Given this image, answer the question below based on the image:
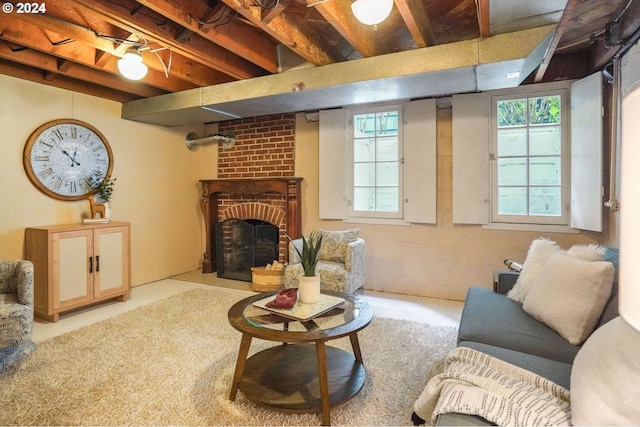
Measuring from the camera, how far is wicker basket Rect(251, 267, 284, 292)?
4160 mm

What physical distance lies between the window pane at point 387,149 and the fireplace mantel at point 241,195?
109 cm

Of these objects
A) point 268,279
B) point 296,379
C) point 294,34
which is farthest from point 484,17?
point 268,279

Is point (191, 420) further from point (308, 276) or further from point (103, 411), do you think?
point (308, 276)

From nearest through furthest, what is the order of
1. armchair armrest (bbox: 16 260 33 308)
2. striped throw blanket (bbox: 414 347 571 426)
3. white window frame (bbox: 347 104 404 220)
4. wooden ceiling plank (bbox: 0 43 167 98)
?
striped throw blanket (bbox: 414 347 571 426) < armchair armrest (bbox: 16 260 33 308) < wooden ceiling plank (bbox: 0 43 167 98) < white window frame (bbox: 347 104 404 220)

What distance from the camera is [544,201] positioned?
11.1ft

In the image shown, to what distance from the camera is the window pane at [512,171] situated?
A: 346cm

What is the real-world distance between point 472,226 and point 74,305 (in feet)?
13.7

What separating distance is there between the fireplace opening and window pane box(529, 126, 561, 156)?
3.23m

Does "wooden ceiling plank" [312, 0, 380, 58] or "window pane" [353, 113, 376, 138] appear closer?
"wooden ceiling plank" [312, 0, 380, 58]

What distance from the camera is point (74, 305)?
3.30 m

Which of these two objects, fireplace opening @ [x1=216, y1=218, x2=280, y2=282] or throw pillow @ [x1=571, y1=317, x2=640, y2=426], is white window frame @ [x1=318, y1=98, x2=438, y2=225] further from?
throw pillow @ [x1=571, y1=317, x2=640, y2=426]

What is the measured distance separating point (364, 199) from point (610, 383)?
3376 millimetres

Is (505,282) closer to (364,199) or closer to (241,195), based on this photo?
(364,199)

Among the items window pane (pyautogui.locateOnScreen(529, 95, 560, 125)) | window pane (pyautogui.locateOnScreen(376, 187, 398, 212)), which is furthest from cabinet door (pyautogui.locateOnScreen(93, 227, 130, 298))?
window pane (pyautogui.locateOnScreen(529, 95, 560, 125))
